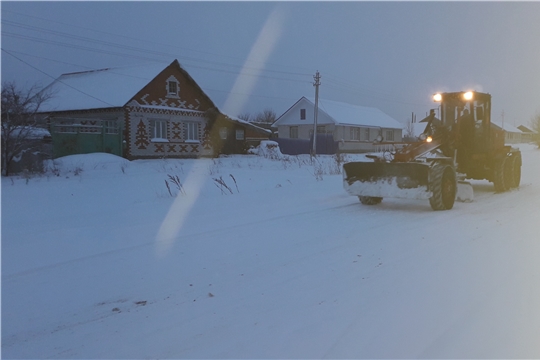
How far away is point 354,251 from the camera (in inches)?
241

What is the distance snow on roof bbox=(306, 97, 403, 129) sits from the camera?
161ft

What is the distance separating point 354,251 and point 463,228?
245cm

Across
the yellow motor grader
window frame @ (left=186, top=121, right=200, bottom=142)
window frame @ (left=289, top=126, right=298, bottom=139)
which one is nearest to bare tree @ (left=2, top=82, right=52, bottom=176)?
the yellow motor grader

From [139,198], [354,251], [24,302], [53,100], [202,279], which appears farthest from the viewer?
[53,100]

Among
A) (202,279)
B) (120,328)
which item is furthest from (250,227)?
(120,328)

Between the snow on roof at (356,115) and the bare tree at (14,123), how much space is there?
3484cm

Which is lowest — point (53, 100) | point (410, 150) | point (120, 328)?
point (120, 328)

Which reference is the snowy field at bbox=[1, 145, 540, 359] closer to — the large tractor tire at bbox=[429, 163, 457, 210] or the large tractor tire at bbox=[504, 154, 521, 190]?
the large tractor tire at bbox=[429, 163, 457, 210]

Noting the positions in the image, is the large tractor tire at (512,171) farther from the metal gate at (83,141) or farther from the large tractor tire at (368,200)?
the metal gate at (83,141)

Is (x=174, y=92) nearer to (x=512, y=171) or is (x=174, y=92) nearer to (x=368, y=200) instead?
(x=512, y=171)

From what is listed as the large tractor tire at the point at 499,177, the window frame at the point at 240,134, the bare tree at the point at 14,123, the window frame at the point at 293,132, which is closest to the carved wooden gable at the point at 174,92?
the window frame at the point at 240,134

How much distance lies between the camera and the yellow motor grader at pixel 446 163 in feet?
30.3

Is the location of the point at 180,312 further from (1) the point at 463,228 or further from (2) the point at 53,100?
(2) the point at 53,100

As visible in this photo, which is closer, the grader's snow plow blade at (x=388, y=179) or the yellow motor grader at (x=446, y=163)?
the grader's snow plow blade at (x=388, y=179)
